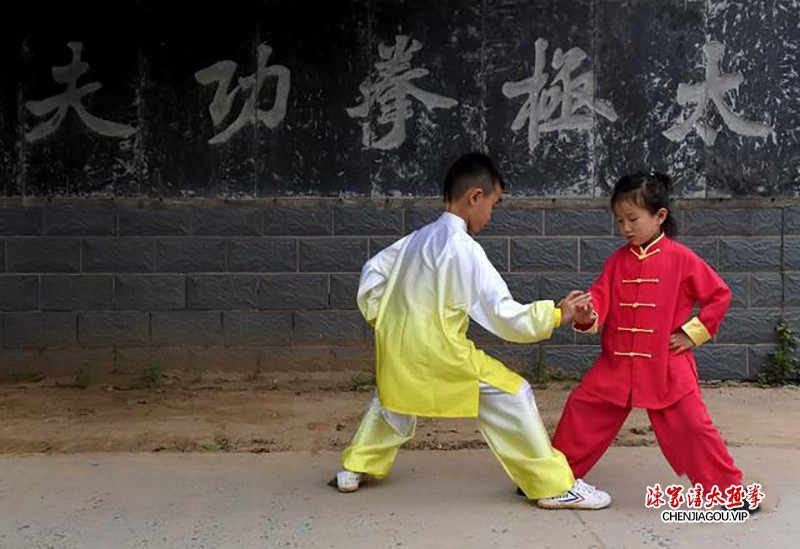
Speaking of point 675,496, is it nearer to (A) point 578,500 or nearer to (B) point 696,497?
(B) point 696,497

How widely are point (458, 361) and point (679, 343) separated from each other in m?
0.87

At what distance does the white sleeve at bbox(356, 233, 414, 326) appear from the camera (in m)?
3.88

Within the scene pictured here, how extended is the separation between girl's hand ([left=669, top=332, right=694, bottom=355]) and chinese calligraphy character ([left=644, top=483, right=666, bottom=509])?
0.66 m

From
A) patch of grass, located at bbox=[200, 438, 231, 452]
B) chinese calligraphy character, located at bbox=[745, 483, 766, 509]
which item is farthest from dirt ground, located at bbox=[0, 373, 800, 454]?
chinese calligraphy character, located at bbox=[745, 483, 766, 509]

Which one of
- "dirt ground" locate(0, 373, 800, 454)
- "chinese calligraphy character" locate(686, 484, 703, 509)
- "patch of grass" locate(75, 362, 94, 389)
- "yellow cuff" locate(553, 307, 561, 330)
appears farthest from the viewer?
"patch of grass" locate(75, 362, 94, 389)

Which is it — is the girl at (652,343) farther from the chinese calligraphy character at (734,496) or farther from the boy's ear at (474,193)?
the boy's ear at (474,193)

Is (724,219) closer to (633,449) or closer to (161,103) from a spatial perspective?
(633,449)

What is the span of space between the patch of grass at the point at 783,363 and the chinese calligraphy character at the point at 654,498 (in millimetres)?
2706

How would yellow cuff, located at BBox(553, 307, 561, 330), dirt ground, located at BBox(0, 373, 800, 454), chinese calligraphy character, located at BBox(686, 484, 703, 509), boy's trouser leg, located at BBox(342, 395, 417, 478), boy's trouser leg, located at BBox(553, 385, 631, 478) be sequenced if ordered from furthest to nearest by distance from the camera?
1. dirt ground, located at BBox(0, 373, 800, 454)
2. boy's trouser leg, located at BBox(342, 395, 417, 478)
3. boy's trouser leg, located at BBox(553, 385, 631, 478)
4. chinese calligraphy character, located at BBox(686, 484, 703, 509)
5. yellow cuff, located at BBox(553, 307, 561, 330)

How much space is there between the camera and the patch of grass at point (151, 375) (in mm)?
6230

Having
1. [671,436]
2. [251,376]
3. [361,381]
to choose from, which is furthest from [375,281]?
[251,376]

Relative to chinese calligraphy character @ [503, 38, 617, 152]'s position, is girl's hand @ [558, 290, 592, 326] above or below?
below

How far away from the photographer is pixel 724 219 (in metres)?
6.34

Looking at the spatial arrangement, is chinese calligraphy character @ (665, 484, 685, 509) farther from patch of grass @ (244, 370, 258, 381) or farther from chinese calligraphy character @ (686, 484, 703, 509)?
patch of grass @ (244, 370, 258, 381)
